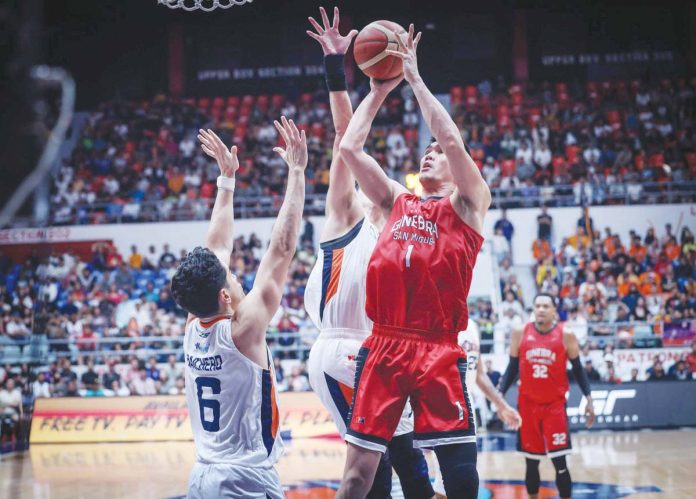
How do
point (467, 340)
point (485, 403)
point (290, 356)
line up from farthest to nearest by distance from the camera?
point (290, 356) → point (485, 403) → point (467, 340)

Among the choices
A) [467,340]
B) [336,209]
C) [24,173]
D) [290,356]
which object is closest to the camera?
[24,173]

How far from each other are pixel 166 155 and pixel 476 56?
28.4ft

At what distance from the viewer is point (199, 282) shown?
3.87m

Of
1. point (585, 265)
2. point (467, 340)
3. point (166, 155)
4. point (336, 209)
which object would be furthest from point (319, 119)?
point (336, 209)

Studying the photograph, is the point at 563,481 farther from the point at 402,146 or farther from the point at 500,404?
the point at 402,146

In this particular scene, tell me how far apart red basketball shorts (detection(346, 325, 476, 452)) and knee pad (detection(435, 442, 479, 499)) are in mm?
42

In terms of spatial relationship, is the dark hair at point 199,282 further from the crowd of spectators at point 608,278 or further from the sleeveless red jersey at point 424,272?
the crowd of spectators at point 608,278

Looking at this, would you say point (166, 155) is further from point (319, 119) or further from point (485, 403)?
point (485, 403)

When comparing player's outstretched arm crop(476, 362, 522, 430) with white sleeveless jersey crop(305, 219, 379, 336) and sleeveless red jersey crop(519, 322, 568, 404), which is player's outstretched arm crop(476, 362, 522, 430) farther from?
white sleeveless jersey crop(305, 219, 379, 336)

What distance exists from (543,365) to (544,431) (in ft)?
2.09

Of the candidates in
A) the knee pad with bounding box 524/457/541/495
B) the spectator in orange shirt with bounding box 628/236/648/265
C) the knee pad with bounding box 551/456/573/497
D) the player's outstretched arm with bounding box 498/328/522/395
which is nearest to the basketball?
the player's outstretched arm with bounding box 498/328/522/395

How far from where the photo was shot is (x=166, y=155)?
74.7ft

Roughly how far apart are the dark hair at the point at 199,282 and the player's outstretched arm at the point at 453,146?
124 cm

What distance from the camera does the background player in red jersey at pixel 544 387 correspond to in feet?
27.1
